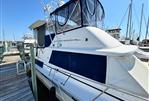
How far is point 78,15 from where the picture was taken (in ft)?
13.0

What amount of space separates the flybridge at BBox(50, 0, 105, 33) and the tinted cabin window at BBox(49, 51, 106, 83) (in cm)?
79

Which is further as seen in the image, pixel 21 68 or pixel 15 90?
pixel 21 68

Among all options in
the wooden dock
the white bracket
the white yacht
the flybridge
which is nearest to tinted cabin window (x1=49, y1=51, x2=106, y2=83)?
the white yacht

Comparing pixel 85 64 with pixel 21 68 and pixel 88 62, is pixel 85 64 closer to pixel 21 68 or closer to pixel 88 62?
pixel 88 62

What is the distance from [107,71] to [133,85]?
0.49 meters

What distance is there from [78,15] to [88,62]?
4.69 feet

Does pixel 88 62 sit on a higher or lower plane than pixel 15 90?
higher

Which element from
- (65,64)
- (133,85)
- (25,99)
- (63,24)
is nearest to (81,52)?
(65,64)

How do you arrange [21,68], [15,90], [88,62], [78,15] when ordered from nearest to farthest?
1. [88,62]
2. [78,15]
3. [15,90]
4. [21,68]

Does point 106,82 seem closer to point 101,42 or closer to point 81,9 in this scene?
point 101,42

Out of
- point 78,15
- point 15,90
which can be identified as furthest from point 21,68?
point 78,15

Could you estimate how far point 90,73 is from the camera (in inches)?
117

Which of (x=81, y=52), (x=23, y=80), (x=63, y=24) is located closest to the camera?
(x=81, y=52)

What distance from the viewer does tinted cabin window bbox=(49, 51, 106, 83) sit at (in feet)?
9.01
